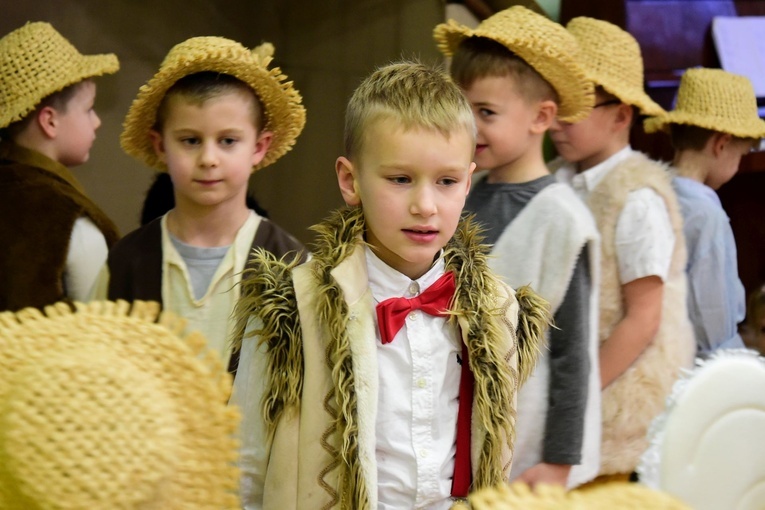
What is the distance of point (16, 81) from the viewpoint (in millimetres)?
2736

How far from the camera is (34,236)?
2.61 meters

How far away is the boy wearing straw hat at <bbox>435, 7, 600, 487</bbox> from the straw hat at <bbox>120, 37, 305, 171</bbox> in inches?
19.1

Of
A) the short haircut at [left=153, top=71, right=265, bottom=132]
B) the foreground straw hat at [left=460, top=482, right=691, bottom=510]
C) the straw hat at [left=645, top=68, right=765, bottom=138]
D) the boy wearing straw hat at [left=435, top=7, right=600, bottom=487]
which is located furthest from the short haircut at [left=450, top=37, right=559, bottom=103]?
the foreground straw hat at [left=460, top=482, right=691, bottom=510]

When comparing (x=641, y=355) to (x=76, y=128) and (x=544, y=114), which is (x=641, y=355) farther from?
(x=76, y=128)

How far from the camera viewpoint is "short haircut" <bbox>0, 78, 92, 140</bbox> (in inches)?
110

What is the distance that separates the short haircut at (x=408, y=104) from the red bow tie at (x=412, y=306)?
29 cm

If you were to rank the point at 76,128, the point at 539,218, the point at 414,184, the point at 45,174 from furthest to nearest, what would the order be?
the point at 76,128 → the point at 45,174 → the point at 539,218 → the point at 414,184

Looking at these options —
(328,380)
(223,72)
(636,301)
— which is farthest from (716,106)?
(328,380)

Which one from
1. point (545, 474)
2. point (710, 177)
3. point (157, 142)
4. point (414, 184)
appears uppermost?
point (710, 177)

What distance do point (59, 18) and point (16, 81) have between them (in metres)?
1.42

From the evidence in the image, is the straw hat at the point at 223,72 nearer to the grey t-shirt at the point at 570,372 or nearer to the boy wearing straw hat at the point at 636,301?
the grey t-shirt at the point at 570,372

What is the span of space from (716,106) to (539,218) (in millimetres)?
1706

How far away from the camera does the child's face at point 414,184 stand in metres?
1.68

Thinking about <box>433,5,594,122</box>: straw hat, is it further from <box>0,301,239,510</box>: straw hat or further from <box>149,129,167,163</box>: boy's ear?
<box>0,301,239,510</box>: straw hat
